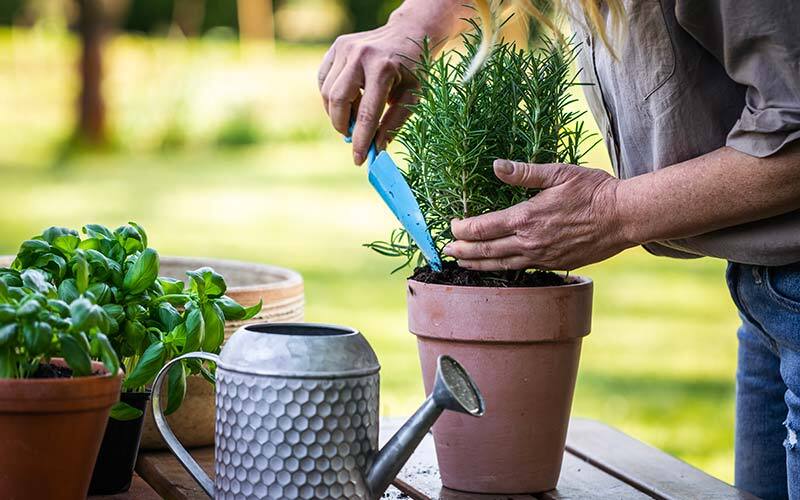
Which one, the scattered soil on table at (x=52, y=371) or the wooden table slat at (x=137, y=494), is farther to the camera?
the wooden table slat at (x=137, y=494)

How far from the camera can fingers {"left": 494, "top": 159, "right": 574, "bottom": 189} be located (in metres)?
1.25

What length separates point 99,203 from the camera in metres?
7.98

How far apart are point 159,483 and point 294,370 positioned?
0.36 metres

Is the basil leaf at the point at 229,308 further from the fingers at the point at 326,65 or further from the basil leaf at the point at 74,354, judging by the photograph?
the fingers at the point at 326,65

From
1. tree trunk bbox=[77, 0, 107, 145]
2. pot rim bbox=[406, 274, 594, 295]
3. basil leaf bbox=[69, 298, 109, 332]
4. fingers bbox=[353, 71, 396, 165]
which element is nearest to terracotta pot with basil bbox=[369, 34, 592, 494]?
pot rim bbox=[406, 274, 594, 295]

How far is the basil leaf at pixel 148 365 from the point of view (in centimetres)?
117

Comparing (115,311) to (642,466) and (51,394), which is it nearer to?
(51,394)

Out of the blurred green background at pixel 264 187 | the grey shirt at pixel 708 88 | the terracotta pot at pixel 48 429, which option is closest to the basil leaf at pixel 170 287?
the terracotta pot at pixel 48 429

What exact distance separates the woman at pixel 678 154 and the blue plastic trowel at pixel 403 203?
0.04 metres

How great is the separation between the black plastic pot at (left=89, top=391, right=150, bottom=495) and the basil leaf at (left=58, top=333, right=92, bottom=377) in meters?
0.22

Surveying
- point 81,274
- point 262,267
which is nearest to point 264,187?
point 262,267

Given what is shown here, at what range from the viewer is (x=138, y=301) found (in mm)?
1185

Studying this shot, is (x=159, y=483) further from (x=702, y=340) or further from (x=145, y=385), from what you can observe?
(x=702, y=340)

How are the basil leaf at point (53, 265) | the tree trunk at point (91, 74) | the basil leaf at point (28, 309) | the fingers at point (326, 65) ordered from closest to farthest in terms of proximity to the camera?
the basil leaf at point (28, 309), the basil leaf at point (53, 265), the fingers at point (326, 65), the tree trunk at point (91, 74)
